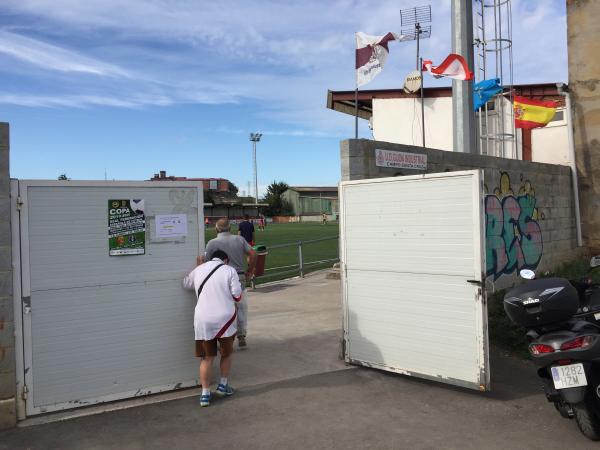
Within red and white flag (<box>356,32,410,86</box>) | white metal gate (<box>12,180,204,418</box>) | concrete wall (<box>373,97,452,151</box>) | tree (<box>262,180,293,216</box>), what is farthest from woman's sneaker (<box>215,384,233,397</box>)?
tree (<box>262,180,293,216</box>)

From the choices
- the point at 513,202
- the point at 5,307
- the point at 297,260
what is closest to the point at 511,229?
the point at 513,202

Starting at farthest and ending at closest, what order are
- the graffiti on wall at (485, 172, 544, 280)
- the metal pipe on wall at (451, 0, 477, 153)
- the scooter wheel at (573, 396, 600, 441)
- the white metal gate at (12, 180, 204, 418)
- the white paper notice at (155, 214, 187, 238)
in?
the metal pipe on wall at (451, 0, 477, 153) → the graffiti on wall at (485, 172, 544, 280) → the white paper notice at (155, 214, 187, 238) → the white metal gate at (12, 180, 204, 418) → the scooter wheel at (573, 396, 600, 441)

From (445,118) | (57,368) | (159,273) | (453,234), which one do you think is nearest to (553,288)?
(453,234)

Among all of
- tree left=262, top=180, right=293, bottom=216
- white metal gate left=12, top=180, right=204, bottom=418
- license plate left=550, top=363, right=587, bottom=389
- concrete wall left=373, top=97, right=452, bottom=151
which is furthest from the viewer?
tree left=262, top=180, right=293, bottom=216

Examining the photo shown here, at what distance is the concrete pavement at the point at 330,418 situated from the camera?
4.21m

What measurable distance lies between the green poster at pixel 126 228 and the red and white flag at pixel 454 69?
568 cm

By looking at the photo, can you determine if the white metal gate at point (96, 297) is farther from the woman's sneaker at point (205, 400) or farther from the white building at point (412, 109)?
the white building at point (412, 109)

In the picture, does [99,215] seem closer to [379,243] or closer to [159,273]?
[159,273]

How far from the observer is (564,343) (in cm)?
392

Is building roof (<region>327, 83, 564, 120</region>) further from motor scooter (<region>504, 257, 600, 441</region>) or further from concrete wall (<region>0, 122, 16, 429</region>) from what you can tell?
concrete wall (<region>0, 122, 16, 429</region>)

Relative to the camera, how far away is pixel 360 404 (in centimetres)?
502

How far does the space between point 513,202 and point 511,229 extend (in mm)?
540

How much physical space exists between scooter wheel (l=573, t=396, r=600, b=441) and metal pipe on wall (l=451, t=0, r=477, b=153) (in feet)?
18.9

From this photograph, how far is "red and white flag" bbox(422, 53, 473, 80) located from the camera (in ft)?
28.5
